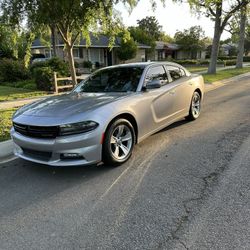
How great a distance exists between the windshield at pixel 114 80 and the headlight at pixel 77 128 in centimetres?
145

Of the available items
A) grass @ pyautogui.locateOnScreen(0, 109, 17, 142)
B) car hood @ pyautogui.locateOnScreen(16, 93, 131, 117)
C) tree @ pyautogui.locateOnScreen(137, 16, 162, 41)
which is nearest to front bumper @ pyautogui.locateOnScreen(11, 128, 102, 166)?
car hood @ pyautogui.locateOnScreen(16, 93, 131, 117)

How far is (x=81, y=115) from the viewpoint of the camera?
4.28m

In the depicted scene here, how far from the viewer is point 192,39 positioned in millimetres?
51750

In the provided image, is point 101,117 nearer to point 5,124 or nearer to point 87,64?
point 5,124

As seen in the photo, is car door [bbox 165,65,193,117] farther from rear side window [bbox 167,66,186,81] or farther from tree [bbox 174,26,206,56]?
tree [bbox 174,26,206,56]

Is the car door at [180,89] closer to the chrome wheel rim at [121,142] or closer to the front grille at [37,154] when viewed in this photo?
the chrome wheel rim at [121,142]

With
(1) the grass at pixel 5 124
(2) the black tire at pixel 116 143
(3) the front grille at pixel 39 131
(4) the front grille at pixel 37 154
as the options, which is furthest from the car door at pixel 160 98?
(1) the grass at pixel 5 124

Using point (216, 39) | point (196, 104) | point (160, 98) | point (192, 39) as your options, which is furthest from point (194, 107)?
point (192, 39)

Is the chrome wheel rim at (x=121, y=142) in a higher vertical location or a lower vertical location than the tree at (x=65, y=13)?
lower

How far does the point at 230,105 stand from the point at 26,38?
728cm

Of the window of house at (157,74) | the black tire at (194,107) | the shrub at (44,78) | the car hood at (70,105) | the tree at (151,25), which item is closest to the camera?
the car hood at (70,105)

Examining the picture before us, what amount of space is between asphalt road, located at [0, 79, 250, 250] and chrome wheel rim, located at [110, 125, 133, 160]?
0.68ft

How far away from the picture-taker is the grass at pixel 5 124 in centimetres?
649

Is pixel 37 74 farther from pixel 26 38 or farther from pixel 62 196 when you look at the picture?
pixel 62 196
